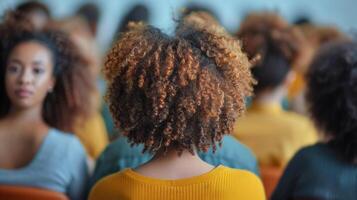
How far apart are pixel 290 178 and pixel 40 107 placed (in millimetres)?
924

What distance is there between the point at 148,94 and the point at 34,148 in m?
0.89

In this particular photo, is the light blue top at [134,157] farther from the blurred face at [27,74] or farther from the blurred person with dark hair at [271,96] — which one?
the blurred person with dark hair at [271,96]

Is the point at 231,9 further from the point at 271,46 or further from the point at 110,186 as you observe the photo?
the point at 110,186

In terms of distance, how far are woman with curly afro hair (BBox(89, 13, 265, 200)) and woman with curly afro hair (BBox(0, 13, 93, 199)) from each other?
2.12ft

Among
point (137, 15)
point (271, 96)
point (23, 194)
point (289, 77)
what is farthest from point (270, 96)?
point (137, 15)

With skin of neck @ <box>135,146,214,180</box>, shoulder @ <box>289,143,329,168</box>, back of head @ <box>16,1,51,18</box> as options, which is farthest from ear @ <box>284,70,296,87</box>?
skin of neck @ <box>135,146,214,180</box>

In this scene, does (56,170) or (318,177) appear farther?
(56,170)

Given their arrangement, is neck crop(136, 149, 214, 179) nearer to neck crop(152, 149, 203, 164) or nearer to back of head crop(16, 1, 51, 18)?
neck crop(152, 149, 203, 164)

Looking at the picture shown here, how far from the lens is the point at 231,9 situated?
22.1 ft

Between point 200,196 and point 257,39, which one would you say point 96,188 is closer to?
point 200,196

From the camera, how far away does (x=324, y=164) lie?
79.1 inches

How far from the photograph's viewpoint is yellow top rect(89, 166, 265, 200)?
1468 mm

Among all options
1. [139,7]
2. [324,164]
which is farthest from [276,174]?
[139,7]

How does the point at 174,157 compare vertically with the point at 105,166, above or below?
above
